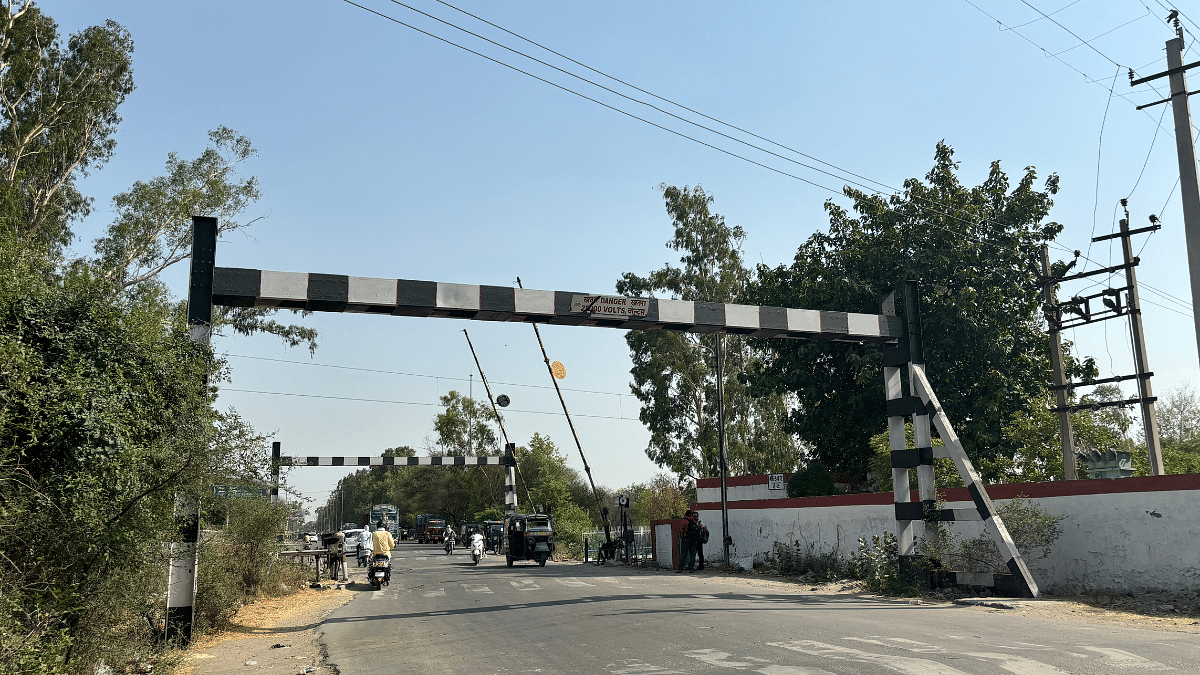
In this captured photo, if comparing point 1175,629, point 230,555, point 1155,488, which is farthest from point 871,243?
point 230,555

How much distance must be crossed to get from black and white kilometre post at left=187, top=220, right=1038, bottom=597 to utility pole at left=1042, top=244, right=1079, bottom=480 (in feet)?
23.3

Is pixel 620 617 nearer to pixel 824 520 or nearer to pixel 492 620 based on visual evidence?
pixel 492 620

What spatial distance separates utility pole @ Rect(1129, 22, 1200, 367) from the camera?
14898mm

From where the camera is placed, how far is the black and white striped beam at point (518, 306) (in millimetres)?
13383

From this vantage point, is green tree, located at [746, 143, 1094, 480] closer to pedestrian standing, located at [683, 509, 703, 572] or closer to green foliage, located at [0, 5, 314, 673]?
pedestrian standing, located at [683, 509, 703, 572]

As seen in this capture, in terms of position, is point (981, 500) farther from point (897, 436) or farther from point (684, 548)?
point (684, 548)

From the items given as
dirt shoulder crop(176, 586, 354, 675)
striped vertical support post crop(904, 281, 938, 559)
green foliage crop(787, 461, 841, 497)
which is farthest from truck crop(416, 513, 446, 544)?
striped vertical support post crop(904, 281, 938, 559)

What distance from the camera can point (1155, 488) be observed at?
14.0 meters

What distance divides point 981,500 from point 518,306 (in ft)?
30.7

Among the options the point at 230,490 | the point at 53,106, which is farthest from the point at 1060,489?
the point at 53,106

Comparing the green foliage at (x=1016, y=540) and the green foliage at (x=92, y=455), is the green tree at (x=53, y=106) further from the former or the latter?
the green foliage at (x=1016, y=540)

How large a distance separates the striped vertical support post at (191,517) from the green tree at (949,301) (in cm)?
2177

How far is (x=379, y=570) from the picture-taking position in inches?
901

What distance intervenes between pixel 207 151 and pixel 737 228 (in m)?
25.7
